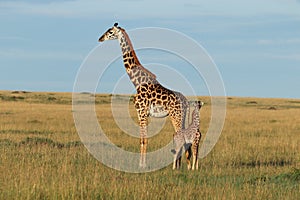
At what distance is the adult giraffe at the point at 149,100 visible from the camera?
11078 millimetres

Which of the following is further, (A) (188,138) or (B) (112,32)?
(B) (112,32)

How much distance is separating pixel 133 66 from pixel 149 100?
104 centimetres

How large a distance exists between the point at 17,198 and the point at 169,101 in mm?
4413

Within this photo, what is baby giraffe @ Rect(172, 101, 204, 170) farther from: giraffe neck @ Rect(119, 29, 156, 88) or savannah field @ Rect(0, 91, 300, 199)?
giraffe neck @ Rect(119, 29, 156, 88)

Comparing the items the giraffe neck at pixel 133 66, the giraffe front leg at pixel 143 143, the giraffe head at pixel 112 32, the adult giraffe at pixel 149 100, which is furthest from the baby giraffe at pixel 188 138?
the giraffe head at pixel 112 32

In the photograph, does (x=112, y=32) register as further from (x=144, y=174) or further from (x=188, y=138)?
(x=144, y=174)

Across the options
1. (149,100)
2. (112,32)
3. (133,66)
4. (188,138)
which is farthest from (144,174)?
(112,32)

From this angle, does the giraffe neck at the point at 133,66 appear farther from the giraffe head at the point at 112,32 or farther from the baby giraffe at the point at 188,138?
the baby giraffe at the point at 188,138

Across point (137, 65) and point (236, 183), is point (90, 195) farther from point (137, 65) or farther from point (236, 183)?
point (137, 65)

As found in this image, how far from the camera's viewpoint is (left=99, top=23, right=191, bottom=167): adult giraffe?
11078 mm

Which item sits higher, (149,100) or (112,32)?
(112,32)

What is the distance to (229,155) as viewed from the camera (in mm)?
13516

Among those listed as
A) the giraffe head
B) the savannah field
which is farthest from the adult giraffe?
the savannah field

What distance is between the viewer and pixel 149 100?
36.7 feet
